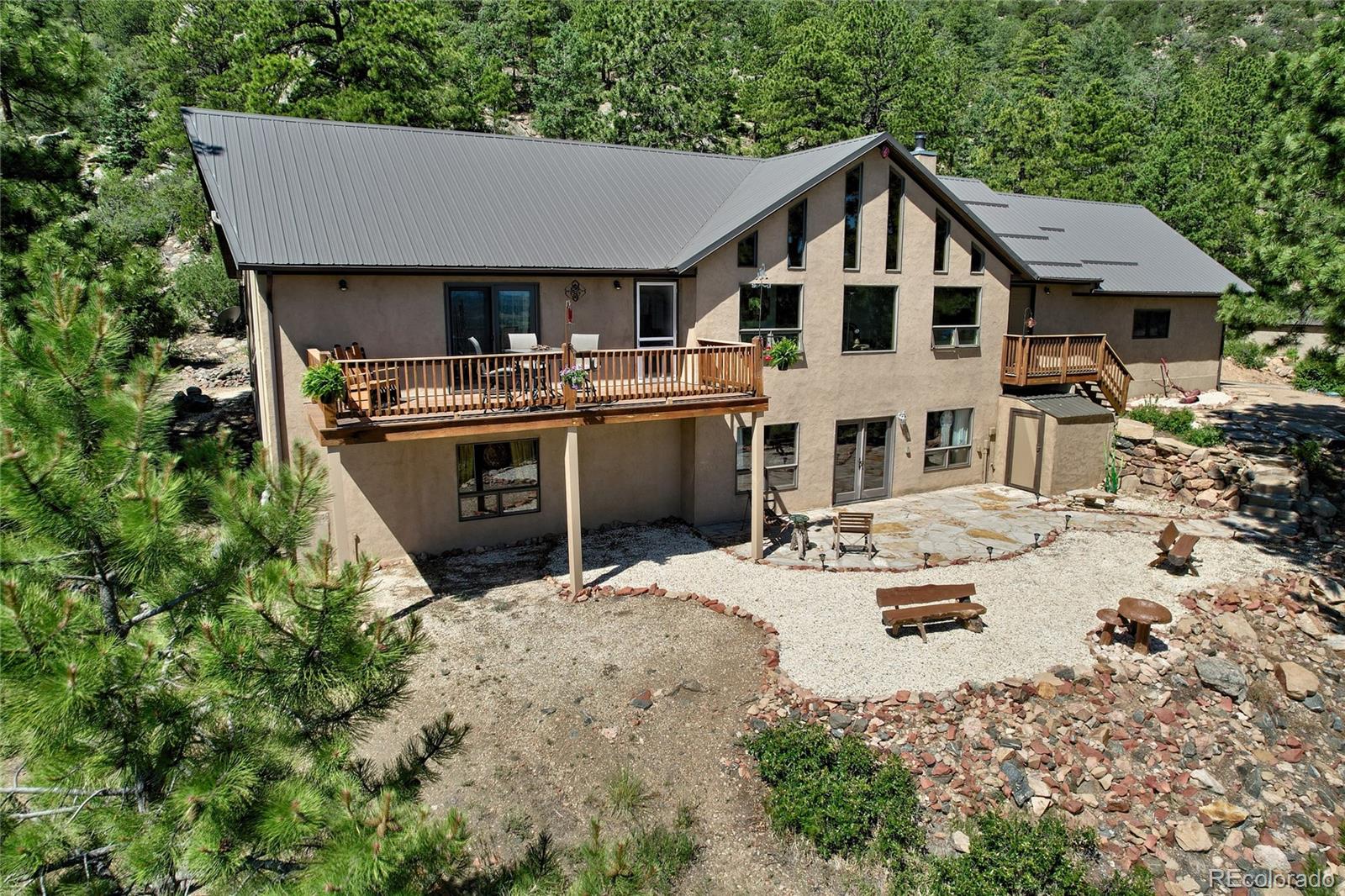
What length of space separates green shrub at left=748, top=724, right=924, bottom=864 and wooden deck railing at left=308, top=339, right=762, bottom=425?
685cm

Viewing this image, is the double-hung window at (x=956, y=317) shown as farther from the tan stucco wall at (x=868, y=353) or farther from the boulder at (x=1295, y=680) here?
the boulder at (x=1295, y=680)

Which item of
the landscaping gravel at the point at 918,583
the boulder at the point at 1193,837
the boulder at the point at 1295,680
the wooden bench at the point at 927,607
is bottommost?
the boulder at the point at 1193,837

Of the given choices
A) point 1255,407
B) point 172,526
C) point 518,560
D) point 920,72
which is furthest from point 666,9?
point 172,526

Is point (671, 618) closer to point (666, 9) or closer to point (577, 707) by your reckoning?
point (577, 707)

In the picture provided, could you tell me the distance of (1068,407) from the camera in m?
20.5

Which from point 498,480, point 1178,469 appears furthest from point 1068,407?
point 498,480

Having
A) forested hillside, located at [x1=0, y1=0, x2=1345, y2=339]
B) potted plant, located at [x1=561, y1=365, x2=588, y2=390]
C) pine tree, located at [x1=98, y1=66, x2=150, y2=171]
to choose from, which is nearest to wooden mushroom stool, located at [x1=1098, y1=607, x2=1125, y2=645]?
forested hillside, located at [x1=0, y1=0, x2=1345, y2=339]

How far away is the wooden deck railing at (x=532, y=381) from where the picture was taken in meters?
12.8

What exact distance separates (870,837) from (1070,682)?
14.1ft

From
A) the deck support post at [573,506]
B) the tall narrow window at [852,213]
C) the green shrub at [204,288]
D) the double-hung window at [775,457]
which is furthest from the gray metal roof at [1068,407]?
the green shrub at [204,288]

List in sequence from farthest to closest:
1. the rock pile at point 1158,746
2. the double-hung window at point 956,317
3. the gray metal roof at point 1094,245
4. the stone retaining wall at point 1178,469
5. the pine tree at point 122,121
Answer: the pine tree at point 122,121, the gray metal roof at point 1094,245, the double-hung window at point 956,317, the stone retaining wall at point 1178,469, the rock pile at point 1158,746

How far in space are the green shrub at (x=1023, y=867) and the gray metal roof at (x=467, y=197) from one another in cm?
1163

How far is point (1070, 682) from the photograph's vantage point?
1138 centimetres

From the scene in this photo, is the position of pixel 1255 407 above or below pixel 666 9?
below
